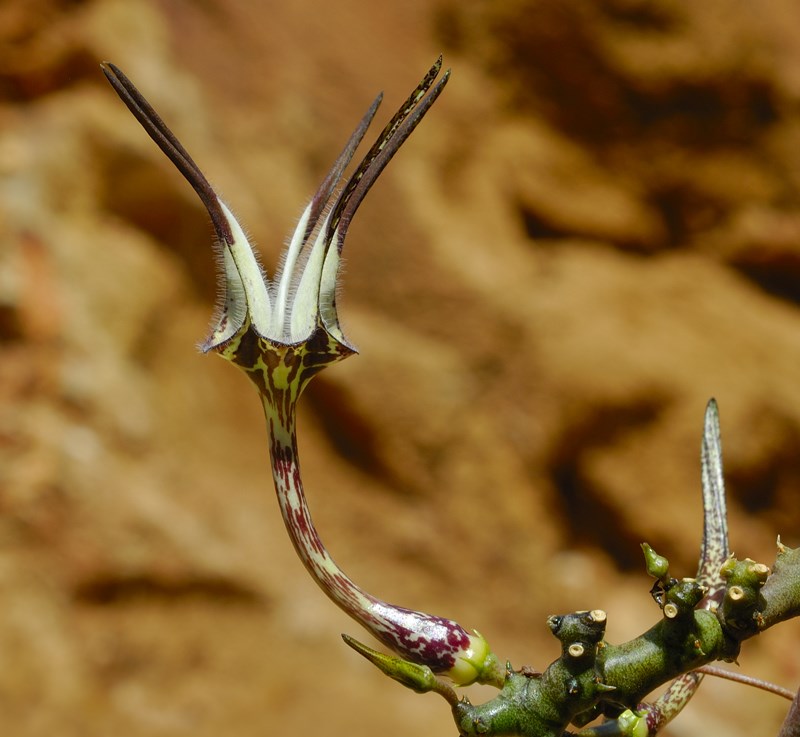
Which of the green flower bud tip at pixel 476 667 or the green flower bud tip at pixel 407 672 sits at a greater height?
the green flower bud tip at pixel 476 667

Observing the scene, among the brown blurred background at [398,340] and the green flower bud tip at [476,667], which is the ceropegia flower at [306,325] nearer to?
the green flower bud tip at [476,667]

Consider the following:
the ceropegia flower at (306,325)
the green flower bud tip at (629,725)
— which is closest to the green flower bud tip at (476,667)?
the ceropegia flower at (306,325)

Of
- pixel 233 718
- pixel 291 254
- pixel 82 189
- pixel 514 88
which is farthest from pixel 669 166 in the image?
pixel 291 254

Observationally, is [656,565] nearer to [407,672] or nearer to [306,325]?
[407,672]

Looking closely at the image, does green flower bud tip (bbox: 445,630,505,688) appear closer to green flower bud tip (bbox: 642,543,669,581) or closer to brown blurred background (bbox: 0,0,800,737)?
green flower bud tip (bbox: 642,543,669,581)

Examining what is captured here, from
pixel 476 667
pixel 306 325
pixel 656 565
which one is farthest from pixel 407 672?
pixel 306 325

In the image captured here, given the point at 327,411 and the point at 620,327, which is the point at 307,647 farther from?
the point at 620,327
